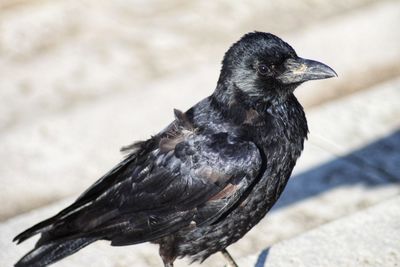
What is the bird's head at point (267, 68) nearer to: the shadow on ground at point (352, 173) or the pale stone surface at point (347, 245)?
the pale stone surface at point (347, 245)

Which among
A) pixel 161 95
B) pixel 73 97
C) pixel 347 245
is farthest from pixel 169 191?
pixel 73 97

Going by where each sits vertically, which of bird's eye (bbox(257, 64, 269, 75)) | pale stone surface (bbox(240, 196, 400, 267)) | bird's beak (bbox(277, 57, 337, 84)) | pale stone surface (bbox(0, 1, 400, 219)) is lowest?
pale stone surface (bbox(240, 196, 400, 267))

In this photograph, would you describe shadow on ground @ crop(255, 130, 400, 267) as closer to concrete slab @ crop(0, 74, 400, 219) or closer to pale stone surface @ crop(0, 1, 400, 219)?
concrete slab @ crop(0, 74, 400, 219)

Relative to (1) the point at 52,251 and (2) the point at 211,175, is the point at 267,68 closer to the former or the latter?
(2) the point at 211,175

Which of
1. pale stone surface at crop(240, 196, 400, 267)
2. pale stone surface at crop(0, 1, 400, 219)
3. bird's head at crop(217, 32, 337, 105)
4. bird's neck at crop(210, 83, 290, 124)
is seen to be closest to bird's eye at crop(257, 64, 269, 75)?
bird's head at crop(217, 32, 337, 105)

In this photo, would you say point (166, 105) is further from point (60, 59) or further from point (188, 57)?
point (60, 59)

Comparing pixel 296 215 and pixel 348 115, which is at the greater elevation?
pixel 348 115

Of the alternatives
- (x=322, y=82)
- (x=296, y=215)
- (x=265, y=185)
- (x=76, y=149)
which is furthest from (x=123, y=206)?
(x=322, y=82)

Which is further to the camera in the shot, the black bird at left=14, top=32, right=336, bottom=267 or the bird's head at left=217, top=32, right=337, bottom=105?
the bird's head at left=217, top=32, right=337, bottom=105
